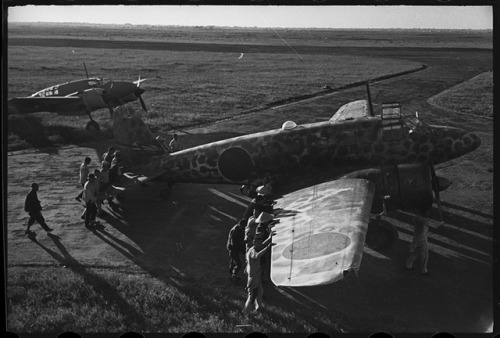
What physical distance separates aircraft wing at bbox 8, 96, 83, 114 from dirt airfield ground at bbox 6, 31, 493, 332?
395cm

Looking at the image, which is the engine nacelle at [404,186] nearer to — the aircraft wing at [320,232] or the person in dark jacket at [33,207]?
the aircraft wing at [320,232]

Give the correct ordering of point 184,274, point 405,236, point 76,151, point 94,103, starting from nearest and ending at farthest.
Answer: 1. point 184,274
2. point 405,236
3. point 76,151
4. point 94,103

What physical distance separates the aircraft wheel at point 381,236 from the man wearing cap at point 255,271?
148 inches

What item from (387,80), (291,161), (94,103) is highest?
(291,161)

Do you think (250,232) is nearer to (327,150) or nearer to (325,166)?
(325,166)

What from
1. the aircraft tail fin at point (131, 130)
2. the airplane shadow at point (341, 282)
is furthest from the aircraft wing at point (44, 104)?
the airplane shadow at point (341, 282)

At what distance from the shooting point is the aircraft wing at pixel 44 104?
23.6m

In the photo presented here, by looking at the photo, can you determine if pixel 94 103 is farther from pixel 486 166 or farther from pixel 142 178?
pixel 486 166

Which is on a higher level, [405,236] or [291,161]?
[291,161]

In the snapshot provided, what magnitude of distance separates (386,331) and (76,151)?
17.2m

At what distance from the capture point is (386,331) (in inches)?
379

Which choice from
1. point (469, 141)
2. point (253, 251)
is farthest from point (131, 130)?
point (469, 141)

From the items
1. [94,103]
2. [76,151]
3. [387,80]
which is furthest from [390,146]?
[387,80]

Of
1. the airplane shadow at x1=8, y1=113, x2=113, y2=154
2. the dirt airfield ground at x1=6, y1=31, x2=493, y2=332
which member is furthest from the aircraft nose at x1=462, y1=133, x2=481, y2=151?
the airplane shadow at x1=8, y1=113, x2=113, y2=154
